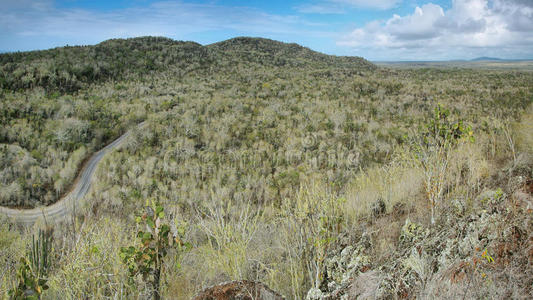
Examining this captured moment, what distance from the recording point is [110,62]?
30.4 metres

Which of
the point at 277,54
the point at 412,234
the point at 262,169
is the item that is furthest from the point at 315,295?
the point at 277,54

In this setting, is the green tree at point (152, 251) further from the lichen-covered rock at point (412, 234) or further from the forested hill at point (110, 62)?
the forested hill at point (110, 62)

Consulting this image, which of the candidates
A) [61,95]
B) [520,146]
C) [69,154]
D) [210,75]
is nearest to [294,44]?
[210,75]

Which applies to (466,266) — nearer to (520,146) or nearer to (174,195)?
(520,146)

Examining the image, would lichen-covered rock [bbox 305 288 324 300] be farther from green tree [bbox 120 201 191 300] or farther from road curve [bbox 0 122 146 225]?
road curve [bbox 0 122 146 225]

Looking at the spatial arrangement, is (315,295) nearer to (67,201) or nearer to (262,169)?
(262,169)

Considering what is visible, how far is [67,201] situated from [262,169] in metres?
8.97

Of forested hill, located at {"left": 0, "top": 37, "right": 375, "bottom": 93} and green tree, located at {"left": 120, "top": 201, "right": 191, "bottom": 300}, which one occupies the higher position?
forested hill, located at {"left": 0, "top": 37, "right": 375, "bottom": 93}

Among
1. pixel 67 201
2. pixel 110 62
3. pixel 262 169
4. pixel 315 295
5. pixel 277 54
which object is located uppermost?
pixel 277 54

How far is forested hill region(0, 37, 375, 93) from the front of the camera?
23.4 metres

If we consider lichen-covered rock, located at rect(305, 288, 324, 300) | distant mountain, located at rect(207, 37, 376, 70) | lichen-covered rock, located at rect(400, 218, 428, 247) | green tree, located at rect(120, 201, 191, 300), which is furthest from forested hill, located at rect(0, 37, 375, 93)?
lichen-covered rock, located at rect(400, 218, 428, 247)

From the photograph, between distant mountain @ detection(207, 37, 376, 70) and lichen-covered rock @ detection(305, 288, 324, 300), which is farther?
distant mountain @ detection(207, 37, 376, 70)

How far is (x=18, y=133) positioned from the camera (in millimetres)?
14977

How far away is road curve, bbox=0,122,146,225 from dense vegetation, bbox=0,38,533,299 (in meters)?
0.46
